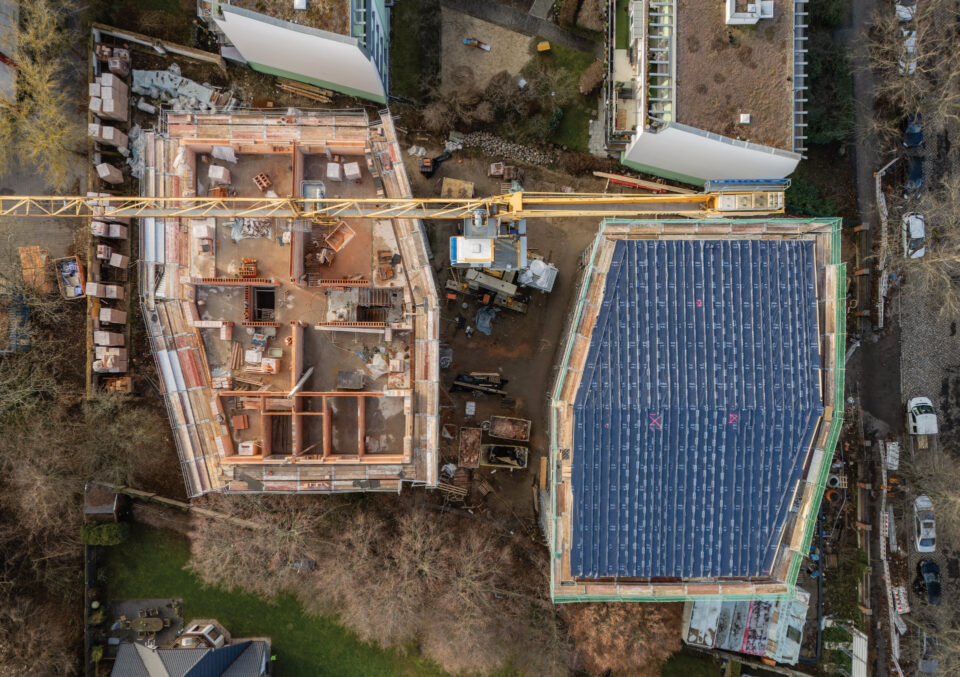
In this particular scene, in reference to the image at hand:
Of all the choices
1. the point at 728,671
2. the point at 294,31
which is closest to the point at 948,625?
the point at 728,671

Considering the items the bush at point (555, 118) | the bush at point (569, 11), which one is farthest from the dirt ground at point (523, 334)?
the bush at point (569, 11)

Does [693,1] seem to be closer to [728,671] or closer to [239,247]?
[239,247]

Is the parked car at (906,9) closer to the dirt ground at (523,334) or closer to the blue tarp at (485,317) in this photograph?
the dirt ground at (523,334)

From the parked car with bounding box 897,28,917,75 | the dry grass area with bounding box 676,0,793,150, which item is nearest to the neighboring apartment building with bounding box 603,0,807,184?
the dry grass area with bounding box 676,0,793,150

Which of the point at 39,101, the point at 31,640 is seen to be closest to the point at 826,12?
the point at 39,101

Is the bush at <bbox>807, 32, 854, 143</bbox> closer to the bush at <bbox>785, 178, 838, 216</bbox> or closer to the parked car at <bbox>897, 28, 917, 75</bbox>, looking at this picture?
the bush at <bbox>785, 178, 838, 216</bbox>

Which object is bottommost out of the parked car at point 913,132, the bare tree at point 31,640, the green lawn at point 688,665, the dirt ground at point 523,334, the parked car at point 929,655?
the green lawn at point 688,665
